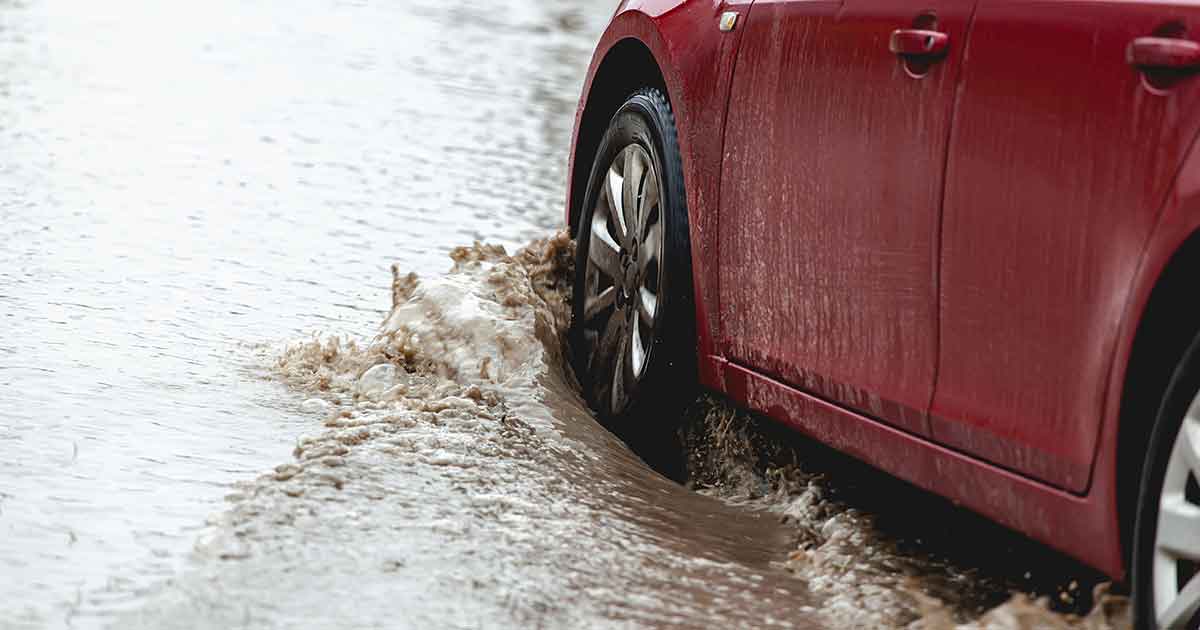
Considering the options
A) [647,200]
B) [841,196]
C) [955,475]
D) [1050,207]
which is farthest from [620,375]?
[1050,207]

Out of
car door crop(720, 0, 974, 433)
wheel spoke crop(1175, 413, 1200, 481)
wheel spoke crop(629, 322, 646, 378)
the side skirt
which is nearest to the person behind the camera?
wheel spoke crop(1175, 413, 1200, 481)

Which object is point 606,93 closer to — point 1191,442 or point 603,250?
point 603,250

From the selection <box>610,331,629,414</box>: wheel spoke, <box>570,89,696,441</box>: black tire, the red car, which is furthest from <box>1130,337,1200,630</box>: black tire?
<box>610,331,629,414</box>: wheel spoke

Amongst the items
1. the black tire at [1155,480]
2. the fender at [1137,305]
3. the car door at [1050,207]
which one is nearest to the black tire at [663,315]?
the car door at [1050,207]

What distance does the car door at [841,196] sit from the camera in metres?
3.78

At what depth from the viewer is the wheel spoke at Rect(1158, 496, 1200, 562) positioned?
3066 millimetres

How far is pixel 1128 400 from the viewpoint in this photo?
3234 millimetres

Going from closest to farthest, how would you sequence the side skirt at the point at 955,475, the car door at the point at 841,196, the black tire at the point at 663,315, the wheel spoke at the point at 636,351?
1. the side skirt at the point at 955,475
2. the car door at the point at 841,196
3. the black tire at the point at 663,315
4. the wheel spoke at the point at 636,351

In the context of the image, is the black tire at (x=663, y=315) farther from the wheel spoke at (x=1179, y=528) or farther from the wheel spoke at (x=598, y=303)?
the wheel spoke at (x=1179, y=528)

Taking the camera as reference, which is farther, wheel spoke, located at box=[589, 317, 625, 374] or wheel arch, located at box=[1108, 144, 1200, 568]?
wheel spoke, located at box=[589, 317, 625, 374]

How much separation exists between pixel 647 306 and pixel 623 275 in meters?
0.25

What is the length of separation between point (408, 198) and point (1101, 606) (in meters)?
5.94

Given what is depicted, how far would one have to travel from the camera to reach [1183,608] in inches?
121

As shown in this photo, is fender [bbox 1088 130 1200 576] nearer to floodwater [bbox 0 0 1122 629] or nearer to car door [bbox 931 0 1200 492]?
car door [bbox 931 0 1200 492]
